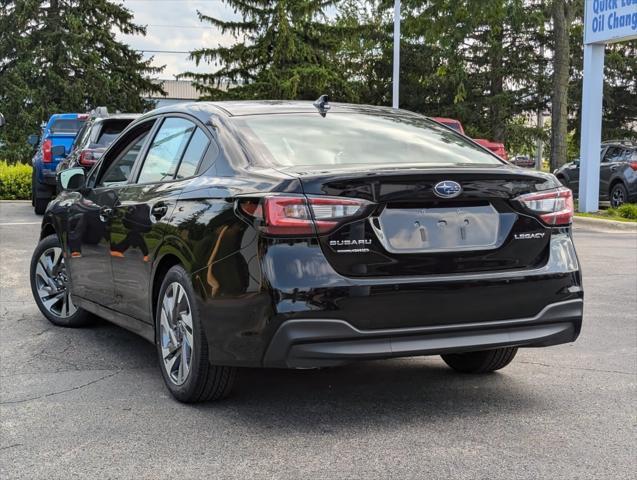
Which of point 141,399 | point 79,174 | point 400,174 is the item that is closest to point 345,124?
point 400,174

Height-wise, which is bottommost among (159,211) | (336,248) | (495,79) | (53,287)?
(53,287)

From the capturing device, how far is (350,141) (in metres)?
4.82

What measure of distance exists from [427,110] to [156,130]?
124 ft

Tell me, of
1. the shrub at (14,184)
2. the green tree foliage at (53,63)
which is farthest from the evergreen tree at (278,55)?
the shrub at (14,184)

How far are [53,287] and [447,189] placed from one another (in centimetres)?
406

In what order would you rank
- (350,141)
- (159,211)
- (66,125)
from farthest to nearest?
(66,125) < (159,211) < (350,141)

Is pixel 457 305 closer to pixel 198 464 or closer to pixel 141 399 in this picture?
pixel 198 464

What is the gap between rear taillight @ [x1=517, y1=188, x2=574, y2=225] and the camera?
439 centimetres

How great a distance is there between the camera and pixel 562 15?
26.0 m

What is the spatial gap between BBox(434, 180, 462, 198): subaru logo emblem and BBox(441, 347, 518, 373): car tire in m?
1.35

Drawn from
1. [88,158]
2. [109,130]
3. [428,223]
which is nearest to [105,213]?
[428,223]

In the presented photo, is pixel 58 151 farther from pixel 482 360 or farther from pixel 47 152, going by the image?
pixel 482 360

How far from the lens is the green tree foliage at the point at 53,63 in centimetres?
3931

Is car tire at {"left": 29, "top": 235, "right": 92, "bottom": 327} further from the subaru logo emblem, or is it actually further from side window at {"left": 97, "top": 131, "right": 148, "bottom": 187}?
the subaru logo emblem
